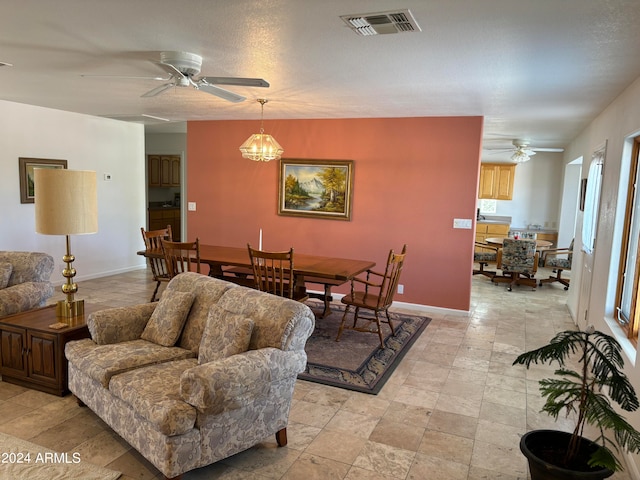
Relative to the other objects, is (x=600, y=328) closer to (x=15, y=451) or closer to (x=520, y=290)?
(x=520, y=290)

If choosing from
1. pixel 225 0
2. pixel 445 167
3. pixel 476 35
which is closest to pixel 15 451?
pixel 225 0

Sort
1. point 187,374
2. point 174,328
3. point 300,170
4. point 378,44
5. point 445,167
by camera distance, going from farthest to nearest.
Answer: point 300,170
point 445,167
point 174,328
point 378,44
point 187,374

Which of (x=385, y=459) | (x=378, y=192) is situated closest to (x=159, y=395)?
(x=385, y=459)

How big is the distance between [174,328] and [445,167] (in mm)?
3700

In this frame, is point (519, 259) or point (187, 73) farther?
point (519, 259)

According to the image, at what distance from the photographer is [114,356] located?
2674 mm

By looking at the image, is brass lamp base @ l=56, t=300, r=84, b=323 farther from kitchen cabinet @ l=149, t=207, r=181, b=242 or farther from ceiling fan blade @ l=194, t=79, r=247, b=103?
kitchen cabinet @ l=149, t=207, r=181, b=242

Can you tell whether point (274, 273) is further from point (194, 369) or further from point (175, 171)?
point (175, 171)

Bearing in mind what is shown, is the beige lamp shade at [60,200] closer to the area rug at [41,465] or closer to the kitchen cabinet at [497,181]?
the area rug at [41,465]

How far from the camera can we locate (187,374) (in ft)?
7.09

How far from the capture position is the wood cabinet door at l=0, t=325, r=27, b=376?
3211 millimetres

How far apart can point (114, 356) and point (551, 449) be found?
234cm

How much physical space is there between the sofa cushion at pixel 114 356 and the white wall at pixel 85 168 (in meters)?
3.68

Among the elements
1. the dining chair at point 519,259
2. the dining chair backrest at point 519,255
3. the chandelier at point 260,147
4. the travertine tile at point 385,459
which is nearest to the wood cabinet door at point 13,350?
the travertine tile at point 385,459
